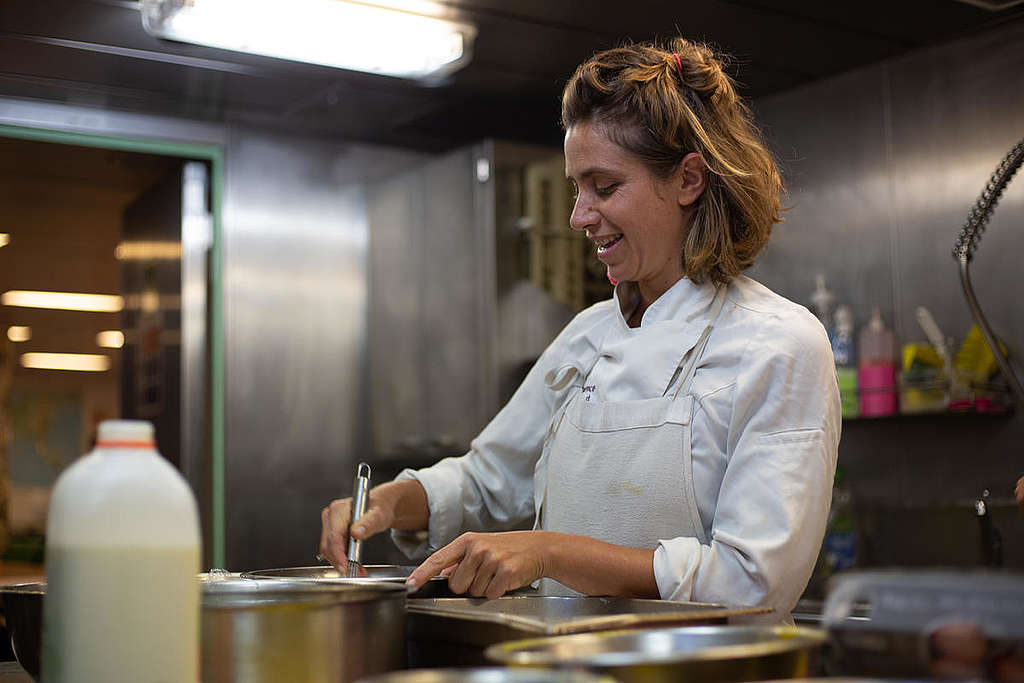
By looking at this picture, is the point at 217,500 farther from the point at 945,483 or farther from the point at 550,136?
the point at 945,483

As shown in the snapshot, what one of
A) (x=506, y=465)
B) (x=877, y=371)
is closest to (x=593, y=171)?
(x=506, y=465)

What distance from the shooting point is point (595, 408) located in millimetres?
1438

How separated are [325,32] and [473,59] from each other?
0.47 metres

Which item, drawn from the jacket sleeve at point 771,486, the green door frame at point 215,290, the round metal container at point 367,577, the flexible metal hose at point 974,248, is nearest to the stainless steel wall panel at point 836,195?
the flexible metal hose at point 974,248

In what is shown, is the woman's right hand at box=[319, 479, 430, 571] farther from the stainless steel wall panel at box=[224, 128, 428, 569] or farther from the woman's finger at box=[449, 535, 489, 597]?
the stainless steel wall panel at box=[224, 128, 428, 569]

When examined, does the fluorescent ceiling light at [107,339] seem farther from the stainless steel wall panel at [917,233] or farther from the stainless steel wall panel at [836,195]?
the stainless steel wall panel at [917,233]

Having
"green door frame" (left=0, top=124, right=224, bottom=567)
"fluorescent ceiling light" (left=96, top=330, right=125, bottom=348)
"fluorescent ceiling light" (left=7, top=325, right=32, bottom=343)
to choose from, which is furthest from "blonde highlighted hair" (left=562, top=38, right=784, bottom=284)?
"fluorescent ceiling light" (left=96, top=330, right=125, bottom=348)

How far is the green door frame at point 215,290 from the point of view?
329 centimetres

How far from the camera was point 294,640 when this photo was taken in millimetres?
829

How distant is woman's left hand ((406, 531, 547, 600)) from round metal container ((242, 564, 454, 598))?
4cm

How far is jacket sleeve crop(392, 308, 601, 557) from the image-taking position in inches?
63.7

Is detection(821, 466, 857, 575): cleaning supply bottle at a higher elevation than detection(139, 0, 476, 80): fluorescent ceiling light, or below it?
below

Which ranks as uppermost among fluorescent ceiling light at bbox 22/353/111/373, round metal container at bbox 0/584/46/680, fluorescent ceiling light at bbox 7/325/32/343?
fluorescent ceiling light at bbox 7/325/32/343

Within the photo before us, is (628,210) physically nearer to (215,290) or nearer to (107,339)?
(215,290)
